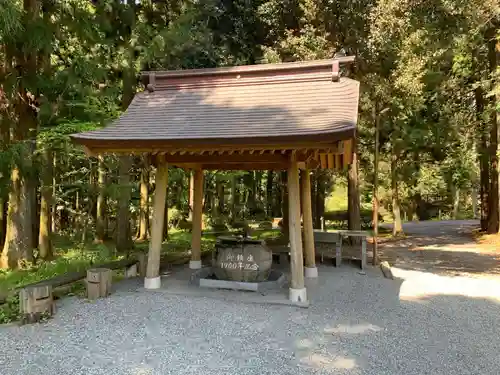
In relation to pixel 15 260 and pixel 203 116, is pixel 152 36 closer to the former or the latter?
pixel 203 116

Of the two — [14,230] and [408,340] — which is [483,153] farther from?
[14,230]

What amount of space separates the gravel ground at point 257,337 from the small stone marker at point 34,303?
0.58 feet

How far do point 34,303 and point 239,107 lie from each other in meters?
4.23

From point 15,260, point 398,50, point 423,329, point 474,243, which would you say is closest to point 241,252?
point 423,329

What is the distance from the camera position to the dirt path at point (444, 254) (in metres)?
10.4

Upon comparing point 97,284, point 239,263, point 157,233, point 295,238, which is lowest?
point 97,284

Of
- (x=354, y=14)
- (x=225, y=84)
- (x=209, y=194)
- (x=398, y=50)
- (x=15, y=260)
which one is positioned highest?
(x=354, y=14)

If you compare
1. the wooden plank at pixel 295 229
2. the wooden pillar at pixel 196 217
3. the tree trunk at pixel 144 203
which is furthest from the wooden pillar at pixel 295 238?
the tree trunk at pixel 144 203

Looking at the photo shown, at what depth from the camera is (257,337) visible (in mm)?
4879

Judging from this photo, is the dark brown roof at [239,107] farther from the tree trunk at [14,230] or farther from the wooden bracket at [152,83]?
the tree trunk at [14,230]

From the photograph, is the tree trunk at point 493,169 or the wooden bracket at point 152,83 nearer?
the wooden bracket at point 152,83

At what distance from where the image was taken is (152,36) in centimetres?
1133

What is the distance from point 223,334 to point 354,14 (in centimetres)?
1028

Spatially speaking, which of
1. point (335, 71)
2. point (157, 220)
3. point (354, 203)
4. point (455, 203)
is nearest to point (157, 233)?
point (157, 220)
